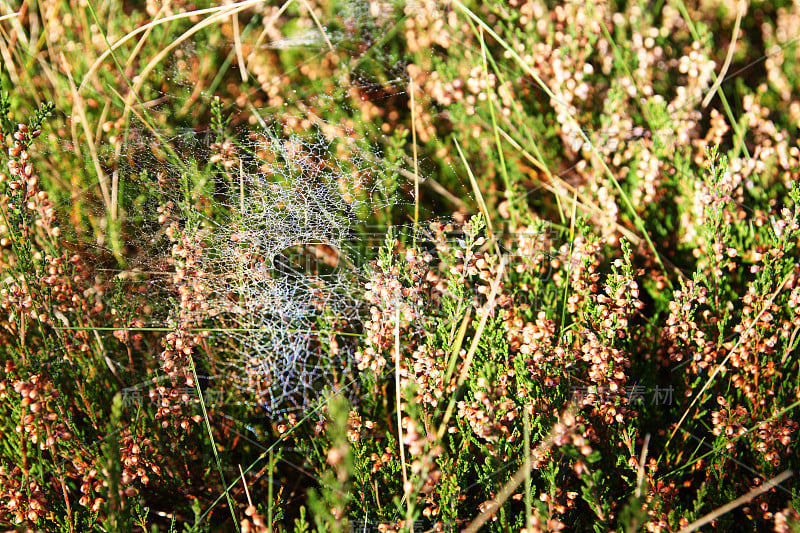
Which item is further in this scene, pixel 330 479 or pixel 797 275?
pixel 797 275

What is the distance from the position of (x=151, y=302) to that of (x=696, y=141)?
2394mm

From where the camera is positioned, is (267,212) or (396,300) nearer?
(396,300)

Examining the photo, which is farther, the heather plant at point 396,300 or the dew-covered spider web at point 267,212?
the dew-covered spider web at point 267,212

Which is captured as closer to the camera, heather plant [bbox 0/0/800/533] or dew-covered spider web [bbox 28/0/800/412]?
heather plant [bbox 0/0/800/533]

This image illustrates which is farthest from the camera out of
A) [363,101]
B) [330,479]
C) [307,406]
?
[363,101]

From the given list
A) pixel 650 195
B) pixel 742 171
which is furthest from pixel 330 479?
pixel 742 171

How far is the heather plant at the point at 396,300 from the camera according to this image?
1.53 meters

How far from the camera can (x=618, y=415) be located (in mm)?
1453

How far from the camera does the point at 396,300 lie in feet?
5.47

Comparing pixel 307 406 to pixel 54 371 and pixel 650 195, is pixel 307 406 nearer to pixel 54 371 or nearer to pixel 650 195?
pixel 54 371

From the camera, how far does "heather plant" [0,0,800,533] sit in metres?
1.53

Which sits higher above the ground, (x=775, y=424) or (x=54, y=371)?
(x=54, y=371)

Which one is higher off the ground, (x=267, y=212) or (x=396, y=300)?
(x=267, y=212)

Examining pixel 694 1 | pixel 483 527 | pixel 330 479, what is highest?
pixel 694 1
